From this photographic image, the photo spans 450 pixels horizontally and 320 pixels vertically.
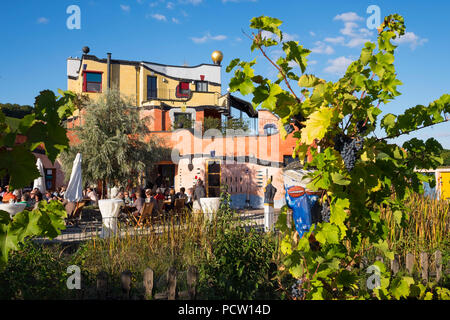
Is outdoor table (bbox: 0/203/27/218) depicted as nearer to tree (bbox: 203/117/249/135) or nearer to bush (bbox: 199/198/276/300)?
bush (bbox: 199/198/276/300)

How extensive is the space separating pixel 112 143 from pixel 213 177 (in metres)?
5.24

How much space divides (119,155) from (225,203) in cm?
1158

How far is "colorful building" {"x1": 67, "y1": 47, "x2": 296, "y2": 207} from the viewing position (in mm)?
17891

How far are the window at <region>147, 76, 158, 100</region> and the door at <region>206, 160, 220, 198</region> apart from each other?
489 inches

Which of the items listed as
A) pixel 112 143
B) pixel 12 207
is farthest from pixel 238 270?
pixel 112 143

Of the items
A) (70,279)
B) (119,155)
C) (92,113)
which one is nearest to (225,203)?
(70,279)

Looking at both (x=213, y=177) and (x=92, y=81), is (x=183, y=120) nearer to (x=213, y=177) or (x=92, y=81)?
(x=213, y=177)

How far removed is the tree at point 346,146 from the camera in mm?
1806

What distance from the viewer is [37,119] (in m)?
1.52

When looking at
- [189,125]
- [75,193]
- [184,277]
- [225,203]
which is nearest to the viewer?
[184,277]

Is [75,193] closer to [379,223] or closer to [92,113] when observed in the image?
[92,113]

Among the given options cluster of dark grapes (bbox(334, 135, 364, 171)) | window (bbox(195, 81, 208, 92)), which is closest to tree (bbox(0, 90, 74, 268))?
cluster of dark grapes (bbox(334, 135, 364, 171))
